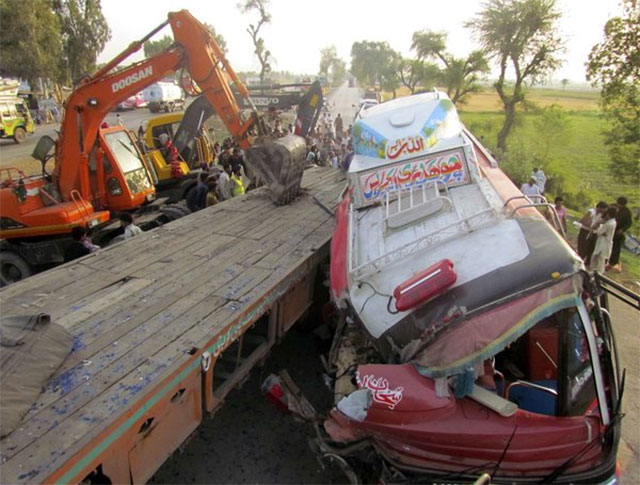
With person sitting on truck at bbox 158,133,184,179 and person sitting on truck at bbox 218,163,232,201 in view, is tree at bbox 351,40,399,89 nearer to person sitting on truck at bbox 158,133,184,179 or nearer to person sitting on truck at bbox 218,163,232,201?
person sitting on truck at bbox 158,133,184,179

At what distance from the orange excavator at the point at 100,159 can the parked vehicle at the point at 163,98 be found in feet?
99.7

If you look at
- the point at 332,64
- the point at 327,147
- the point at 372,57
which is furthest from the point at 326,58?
the point at 327,147

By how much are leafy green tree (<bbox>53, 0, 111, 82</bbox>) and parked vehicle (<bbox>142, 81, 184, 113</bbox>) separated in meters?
4.86

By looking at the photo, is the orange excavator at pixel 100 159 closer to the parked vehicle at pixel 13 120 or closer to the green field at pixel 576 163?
the green field at pixel 576 163

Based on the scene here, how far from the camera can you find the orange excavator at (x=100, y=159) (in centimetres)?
648

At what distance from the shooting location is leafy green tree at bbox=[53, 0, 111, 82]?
1176 inches

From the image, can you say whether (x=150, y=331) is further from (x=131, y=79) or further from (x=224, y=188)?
(x=224, y=188)

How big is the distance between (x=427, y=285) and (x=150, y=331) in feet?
6.39

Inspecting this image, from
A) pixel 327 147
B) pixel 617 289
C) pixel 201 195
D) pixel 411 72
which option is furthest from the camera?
pixel 411 72

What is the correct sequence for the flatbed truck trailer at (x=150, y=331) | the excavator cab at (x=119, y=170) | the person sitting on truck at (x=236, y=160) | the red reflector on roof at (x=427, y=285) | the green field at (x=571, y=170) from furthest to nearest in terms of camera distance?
the green field at (x=571, y=170) → the person sitting on truck at (x=236, y=160) → the excavator cab at (x=119, y=170) → the red reflector on roof at (x=427, y=285) → the flatbed truck trailer at (x=150, y=331)

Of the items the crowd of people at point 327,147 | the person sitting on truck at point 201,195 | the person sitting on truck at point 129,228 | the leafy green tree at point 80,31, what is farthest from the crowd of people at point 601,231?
the leafy green tree at point 80,31

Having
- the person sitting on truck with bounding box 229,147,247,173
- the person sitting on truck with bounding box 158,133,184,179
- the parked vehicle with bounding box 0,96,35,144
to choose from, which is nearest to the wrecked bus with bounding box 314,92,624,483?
the person sitting on truck with bounding box 158,133,184,179

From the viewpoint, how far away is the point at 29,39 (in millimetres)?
25875

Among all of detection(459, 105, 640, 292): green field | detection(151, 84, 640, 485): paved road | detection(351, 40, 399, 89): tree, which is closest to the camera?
detection(151, 84, 640, 485): paved road
